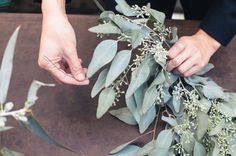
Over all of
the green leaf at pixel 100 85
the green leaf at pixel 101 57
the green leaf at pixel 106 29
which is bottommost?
the green leaf at pixel 100 85

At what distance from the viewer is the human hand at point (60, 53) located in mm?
897

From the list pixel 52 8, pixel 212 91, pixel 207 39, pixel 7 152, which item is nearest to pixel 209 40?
pixel 207 39

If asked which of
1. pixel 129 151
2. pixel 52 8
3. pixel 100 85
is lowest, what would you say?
pixel 129 151

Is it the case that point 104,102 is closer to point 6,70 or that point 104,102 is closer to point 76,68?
point 76,68

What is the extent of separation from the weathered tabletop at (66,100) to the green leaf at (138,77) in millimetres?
93

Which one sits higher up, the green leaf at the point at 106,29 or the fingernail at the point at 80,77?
the green leaf at the point at 106,29

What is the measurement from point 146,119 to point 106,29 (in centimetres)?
20

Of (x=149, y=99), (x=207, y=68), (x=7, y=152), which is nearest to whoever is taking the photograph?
(x=7, y=152)

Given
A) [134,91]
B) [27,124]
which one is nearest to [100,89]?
[134,91]

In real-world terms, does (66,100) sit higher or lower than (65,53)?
lower

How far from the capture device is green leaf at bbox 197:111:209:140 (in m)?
0.83

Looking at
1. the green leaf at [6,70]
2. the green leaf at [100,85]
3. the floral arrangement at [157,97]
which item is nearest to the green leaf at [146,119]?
the floral arrangement at [157,97]

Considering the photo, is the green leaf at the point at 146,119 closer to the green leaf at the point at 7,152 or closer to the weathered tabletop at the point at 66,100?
the weathered tabletop at the point at 66,100

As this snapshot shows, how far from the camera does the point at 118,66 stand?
2.81 feet
